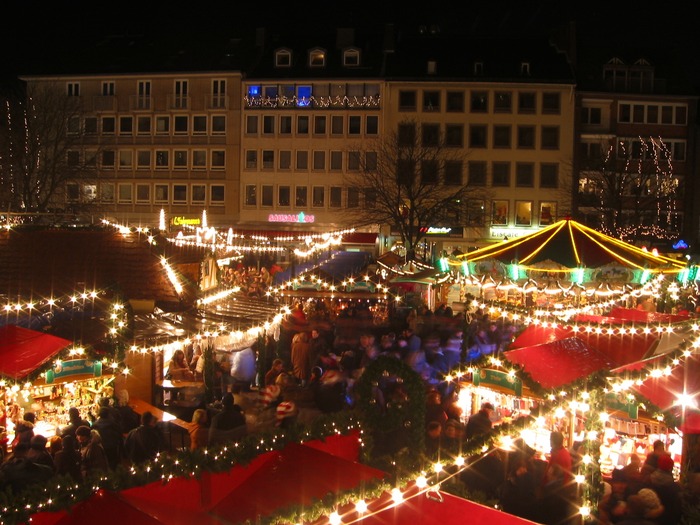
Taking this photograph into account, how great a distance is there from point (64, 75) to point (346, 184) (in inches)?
630

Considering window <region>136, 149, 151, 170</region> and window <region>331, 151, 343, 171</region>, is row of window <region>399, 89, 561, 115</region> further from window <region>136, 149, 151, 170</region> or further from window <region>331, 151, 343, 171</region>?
window <region>136, 149, 151, 170</region>

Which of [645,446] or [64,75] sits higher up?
[64,75]

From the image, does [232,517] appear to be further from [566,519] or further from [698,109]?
[698,109]

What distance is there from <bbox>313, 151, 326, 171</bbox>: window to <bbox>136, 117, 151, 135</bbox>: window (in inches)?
354

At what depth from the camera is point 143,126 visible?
39.6 m

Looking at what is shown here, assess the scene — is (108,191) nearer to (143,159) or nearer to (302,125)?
(143,159)

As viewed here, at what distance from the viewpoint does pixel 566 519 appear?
22.1ft

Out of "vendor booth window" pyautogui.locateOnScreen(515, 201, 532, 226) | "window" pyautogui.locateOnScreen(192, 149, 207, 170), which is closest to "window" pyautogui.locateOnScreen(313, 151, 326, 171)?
"window" pyautogui.locateOnScreen(192, 149, 207, 170)

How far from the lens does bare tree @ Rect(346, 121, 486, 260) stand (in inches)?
1344

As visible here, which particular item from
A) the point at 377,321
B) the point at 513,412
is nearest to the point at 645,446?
the point at 513,412

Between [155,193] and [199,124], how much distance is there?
4.33 metres

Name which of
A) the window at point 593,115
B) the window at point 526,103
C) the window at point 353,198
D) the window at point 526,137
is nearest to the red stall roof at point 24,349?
the window at point 353,198

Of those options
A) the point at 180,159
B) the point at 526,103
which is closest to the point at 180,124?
the point at 180,159

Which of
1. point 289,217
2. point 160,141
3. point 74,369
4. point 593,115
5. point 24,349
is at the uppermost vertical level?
point 593,115
